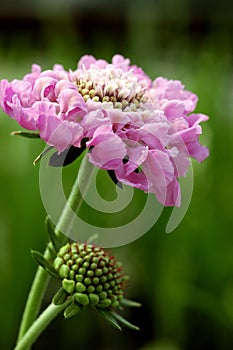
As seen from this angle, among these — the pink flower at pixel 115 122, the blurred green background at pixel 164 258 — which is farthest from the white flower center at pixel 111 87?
the blurred green background at pixel 164 258

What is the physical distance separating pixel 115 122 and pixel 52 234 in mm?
106

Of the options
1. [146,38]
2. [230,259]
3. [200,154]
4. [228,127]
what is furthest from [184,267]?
[200,154]

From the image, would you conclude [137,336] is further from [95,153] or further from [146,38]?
[95,153]

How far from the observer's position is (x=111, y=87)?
62 cm

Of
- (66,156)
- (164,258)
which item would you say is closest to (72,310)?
(66,156)

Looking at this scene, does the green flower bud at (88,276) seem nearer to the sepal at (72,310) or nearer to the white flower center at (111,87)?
the sepal at (72,310)

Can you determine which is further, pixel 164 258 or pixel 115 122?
pixel 164 258

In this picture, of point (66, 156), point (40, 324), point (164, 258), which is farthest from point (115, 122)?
point (164, 258)

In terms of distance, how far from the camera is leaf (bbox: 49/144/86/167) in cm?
58

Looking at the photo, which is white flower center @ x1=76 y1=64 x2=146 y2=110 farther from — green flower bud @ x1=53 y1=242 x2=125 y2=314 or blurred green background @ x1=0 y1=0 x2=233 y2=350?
blurred green background @ x1=0 y1=0 x2=233 y2=350

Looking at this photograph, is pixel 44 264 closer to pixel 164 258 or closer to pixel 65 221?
pixel 65 221

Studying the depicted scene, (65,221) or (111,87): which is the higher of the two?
(111,87)

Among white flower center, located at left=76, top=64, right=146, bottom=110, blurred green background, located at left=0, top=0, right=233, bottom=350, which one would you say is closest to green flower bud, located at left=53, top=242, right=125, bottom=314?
white flower center, located at left=76, top=64, right=146, bottom=110

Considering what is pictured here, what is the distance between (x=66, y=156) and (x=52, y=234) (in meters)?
0.07
